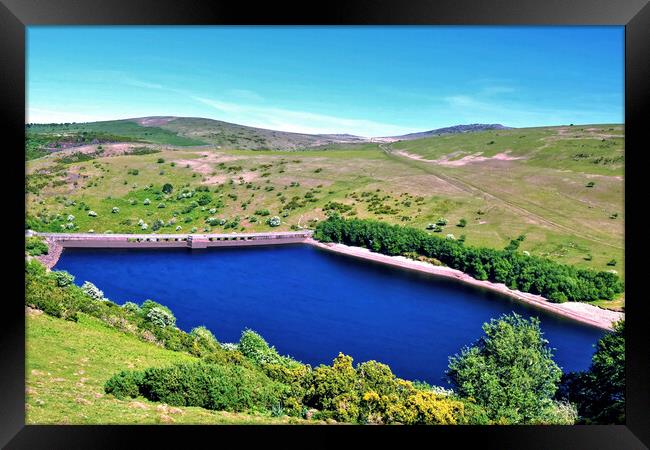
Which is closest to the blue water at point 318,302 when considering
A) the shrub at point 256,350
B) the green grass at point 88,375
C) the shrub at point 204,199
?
the shrub at point 256,350

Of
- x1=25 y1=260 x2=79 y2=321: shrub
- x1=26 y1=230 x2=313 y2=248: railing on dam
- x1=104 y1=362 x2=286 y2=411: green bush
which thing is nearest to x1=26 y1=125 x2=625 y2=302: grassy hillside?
x1=26 y1=230 x2=313 y2=248: railing on dam

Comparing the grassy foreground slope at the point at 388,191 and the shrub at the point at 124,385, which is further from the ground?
the grassy foreground slope at the point at 388,191

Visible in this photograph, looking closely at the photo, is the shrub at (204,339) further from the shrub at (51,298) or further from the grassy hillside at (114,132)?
the grassy hillside at (114,132)

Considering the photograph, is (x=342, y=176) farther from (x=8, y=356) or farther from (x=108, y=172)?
(x=8, y=356)

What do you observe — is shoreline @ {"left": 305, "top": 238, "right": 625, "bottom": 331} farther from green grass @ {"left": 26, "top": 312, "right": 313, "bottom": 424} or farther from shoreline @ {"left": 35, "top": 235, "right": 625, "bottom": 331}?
green grass @ {"left": 26, "top": 312, "right": 313, "bottom": 424}

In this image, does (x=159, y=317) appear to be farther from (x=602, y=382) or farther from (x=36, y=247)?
(x=36, y=247)

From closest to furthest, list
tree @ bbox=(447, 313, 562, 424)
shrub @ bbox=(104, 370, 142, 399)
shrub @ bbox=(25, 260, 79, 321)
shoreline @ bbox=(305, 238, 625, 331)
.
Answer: shrub @ bbox=(104, 370, 142, 399)
tree @ bbox=(447, 313, 562, 424)
shrub @ bbox=(25, 260, 79, 321)
shoreline @ bbox=(305, 238, 625, 331)

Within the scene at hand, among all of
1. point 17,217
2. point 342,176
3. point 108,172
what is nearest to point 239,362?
point 17,217
